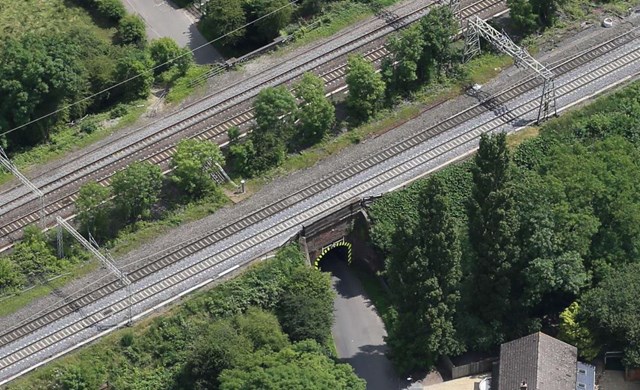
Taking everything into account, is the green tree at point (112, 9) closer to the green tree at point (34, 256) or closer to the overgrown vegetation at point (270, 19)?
Answer: the overgrown vegetation at point (270, 19)

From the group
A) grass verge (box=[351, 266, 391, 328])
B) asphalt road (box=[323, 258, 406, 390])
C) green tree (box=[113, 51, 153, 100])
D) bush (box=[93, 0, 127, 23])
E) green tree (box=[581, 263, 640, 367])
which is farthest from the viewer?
bush (box=[93, 0, 127, 23])

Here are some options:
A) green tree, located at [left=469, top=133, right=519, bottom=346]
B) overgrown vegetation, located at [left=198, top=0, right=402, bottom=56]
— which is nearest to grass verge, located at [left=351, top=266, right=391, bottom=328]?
green tree, located at [left=469, top=133, right=519, bottom=346]

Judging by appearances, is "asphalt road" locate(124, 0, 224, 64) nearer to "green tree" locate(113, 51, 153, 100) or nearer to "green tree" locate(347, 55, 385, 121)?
"green tree" locate(113, 51, 153, 100)

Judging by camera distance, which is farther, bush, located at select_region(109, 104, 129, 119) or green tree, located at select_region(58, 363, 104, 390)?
bush, located at select_region(109, 104, 129, 119)

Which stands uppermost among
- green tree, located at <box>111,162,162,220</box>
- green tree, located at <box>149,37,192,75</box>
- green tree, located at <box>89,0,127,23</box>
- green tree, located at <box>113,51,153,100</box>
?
green tree, located at <box>89,0,127,23</box>

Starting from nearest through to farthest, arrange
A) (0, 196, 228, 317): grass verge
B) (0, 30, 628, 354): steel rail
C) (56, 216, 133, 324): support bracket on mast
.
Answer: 1. (0, 30, 628, 354): steel rail
2. (56, 216, 133, 324): support bracket on mast
3. (0, 196, 228, 317): grass verge

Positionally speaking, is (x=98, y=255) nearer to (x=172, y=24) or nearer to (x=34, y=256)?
(x=34, y=256)
